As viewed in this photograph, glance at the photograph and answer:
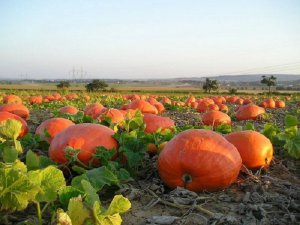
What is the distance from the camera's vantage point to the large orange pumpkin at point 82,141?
130 inches

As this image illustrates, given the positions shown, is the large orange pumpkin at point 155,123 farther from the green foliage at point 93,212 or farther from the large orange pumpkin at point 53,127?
the green foliage at point 93,212

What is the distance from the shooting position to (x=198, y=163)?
2912 millimetres

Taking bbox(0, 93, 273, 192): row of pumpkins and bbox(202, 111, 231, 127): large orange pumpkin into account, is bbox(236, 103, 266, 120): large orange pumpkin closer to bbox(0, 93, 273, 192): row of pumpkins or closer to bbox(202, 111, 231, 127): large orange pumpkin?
bbox(202, 111, 231, 127): large orange pumpkin

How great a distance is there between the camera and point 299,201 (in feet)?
9.30

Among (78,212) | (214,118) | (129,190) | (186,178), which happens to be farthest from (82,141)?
(214,118)

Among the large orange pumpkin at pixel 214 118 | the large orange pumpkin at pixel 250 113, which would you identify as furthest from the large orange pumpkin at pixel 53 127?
the large orange pumpkin at pixel 250 113

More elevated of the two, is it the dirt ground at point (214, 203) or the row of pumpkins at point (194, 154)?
the row of pumpkins at point (194, 154)

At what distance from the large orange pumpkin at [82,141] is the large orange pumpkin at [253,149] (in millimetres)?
1111

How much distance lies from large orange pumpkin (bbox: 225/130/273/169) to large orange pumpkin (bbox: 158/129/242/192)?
51 cm

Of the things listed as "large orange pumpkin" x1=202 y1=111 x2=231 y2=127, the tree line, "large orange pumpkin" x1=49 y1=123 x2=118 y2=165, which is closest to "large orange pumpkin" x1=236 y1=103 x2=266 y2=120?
"large orange pumpkin" x1=202 y1=111 x2=231 y2=127

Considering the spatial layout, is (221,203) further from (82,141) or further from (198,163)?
(82,141)

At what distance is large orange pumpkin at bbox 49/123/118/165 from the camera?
3305mm

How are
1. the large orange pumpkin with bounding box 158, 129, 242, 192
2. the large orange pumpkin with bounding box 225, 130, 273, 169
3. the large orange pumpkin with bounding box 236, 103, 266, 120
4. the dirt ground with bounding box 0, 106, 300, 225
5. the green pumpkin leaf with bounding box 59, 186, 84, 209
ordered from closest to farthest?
the green pumpkin leaf with bounding box 59, 186, 84, 209
the dirt ground with bounding box 0, 106, 300, 225
the large orange pumpkin with bounding box 158, 129, 242, 192
the large orange pumpkin with bounding box 225, 130, 273, 169
the large orange pumpkin with bounding box 236, 103, 266, 120

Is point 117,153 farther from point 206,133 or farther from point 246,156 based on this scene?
point 246,156
